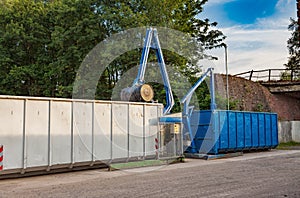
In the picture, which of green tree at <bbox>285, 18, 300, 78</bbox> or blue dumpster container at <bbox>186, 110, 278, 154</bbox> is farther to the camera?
green tree at <bbox>285, 18, 300, 78</bbox>

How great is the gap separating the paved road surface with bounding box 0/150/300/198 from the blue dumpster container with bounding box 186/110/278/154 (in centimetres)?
552

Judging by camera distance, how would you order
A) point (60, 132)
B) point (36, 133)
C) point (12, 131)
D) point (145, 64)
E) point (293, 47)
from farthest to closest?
point (293, 47) → point (145, 64) → point (60, 132) → point (36, 133) → point (12, 131)

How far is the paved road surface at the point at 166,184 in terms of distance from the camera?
7816 mm

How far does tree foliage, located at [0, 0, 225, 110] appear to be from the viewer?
76.5 ft

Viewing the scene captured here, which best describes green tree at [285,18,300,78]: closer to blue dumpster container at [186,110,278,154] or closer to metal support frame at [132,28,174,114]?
blue dumpster container at [186,110,278,154]

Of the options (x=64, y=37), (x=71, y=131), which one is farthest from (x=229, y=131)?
(x=64, y=37)

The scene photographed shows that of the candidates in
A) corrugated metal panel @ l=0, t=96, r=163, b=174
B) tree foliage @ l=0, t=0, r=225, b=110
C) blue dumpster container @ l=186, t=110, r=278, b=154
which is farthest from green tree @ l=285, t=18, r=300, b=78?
corrugated metal panel @ l=0, t=96, r=163, b=174

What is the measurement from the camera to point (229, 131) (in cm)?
1847

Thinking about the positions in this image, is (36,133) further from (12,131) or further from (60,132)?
(60,132)

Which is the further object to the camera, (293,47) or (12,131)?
(293,47)

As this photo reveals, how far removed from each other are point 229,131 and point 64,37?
12974 mm

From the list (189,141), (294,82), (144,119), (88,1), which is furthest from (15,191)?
(294,82)

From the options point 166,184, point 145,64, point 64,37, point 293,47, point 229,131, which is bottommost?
point 166,184

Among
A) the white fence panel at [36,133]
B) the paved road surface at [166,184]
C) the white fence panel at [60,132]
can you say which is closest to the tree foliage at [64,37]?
the white fence panel at [60,132]
